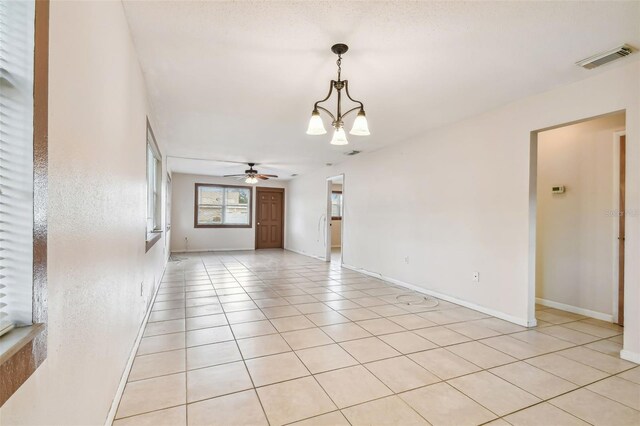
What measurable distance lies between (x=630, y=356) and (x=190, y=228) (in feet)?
30.9

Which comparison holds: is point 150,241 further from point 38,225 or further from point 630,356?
point 630,356

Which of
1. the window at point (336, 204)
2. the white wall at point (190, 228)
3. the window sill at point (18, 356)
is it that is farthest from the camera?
the window at point (336, 204)

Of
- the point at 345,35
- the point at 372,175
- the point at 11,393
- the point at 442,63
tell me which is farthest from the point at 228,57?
the point at 372,175

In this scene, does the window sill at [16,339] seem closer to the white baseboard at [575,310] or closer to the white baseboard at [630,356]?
the white baseboard at [630,356]

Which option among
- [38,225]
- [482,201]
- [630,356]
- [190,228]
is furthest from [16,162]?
[190,228]

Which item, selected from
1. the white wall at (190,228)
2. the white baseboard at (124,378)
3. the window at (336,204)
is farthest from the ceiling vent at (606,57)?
the white wall at (190,228)

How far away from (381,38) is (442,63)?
0.69 metres

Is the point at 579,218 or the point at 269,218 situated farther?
the point at 269,218

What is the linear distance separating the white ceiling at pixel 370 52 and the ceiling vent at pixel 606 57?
0.22 ft

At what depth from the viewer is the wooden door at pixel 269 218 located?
405 inches

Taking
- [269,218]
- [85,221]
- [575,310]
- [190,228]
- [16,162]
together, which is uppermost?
[16,162]

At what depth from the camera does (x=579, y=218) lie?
383 centimetres

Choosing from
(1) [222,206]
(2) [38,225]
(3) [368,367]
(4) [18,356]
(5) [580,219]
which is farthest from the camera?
(1) [222,206]

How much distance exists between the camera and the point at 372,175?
19.7 feet
